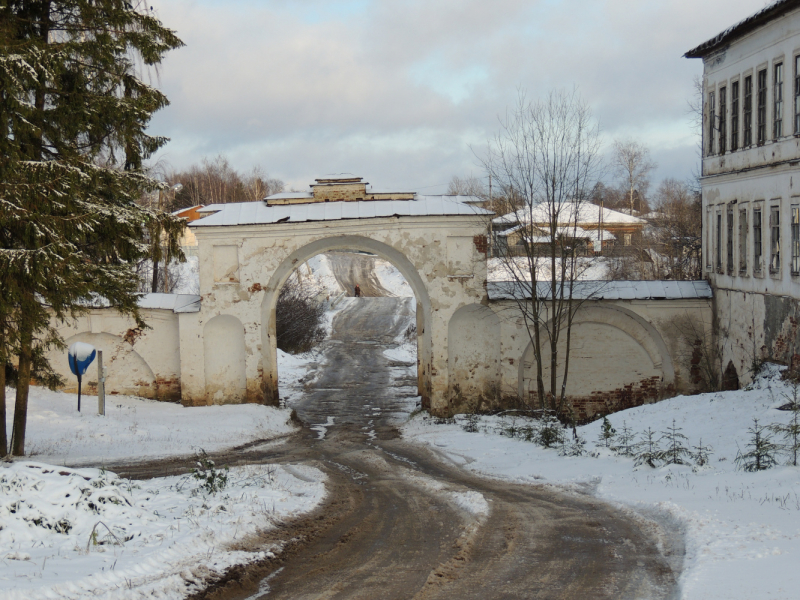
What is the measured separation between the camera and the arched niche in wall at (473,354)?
19969 mm

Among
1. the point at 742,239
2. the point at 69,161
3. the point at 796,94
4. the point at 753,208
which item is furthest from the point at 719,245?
the point at 69,161

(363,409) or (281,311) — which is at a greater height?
(281,311)

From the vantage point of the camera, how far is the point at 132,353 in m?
20.6

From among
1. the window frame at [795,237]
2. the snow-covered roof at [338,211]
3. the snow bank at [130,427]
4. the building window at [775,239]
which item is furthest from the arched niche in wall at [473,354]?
the window frame at [795,237]

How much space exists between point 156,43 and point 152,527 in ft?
28.6

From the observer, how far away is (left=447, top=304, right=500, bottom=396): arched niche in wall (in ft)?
65.5

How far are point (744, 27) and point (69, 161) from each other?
15.5 m

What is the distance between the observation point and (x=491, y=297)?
19.5 metres

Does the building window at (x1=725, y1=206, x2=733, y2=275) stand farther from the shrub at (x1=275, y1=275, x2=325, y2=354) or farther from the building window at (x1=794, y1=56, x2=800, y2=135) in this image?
the shrub at (x1=275, y1=275, x2=325, y2=354)

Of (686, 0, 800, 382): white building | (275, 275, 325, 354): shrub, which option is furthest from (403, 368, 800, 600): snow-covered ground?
(275, 275, 325, 354): shrub

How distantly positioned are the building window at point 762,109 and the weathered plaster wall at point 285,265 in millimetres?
6985

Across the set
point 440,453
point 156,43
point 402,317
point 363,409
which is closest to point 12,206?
point 156,43

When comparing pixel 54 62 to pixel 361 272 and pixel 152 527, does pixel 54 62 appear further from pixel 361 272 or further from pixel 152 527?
pixel 361 272

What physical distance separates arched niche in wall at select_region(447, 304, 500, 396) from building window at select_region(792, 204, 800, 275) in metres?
7.39
